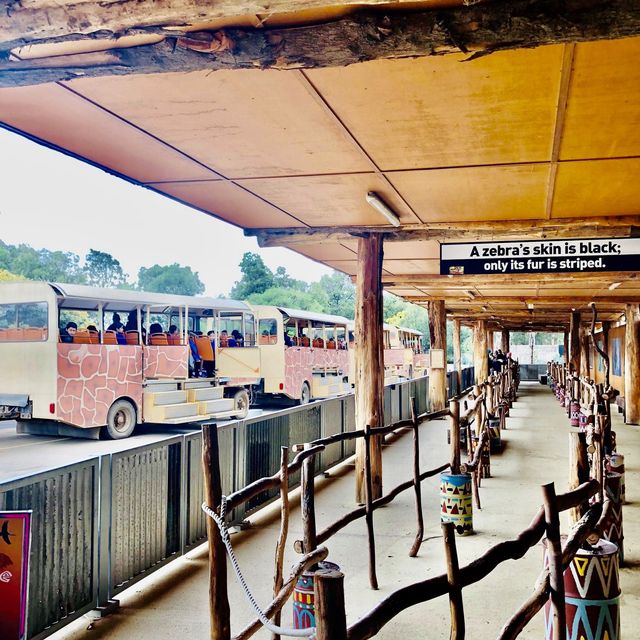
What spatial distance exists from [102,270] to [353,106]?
245ft

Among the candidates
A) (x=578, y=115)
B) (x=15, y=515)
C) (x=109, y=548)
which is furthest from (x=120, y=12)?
(x=109, y=548)

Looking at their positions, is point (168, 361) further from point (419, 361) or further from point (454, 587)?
point (419, 361)

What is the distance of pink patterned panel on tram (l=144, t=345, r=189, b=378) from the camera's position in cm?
1372

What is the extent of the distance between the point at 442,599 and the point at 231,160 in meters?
3.48

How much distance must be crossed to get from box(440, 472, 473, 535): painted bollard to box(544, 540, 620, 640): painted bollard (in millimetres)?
2967

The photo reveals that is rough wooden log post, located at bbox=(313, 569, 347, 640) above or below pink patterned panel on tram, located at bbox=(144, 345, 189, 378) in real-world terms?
below

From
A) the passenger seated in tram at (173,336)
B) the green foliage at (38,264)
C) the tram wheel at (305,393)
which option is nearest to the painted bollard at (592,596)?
the passenger seated in tram at (173,336)

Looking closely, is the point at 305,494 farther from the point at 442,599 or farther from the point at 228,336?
the point at 228,336

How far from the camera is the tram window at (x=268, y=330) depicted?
17934 mm

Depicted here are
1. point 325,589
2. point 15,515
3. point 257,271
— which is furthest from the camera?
point 257,271

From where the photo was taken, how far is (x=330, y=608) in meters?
1.67

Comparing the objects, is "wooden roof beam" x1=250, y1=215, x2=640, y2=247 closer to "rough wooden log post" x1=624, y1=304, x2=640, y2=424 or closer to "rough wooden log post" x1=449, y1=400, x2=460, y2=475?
"rough wooden log post" x1=449, y1=400, x2=460, y2=475

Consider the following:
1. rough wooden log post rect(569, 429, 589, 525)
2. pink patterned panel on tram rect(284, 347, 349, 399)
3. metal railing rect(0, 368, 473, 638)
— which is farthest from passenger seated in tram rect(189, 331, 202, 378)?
rough wooden log post rect(569, 429, 589, 525)

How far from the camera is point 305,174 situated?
5211mm
